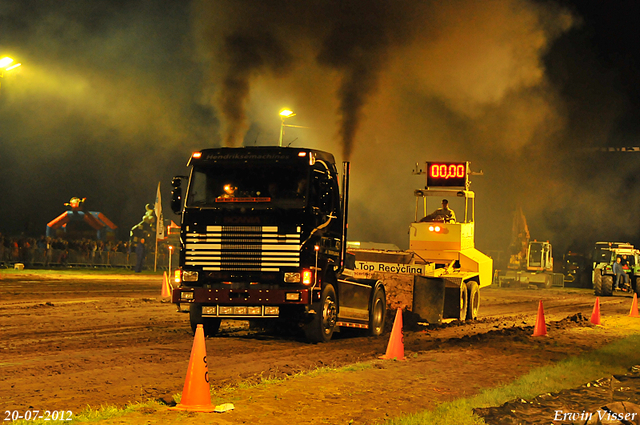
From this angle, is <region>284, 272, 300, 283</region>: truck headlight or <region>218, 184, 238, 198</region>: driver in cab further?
<region>218, 184, 238, 198</region>: driver in cab

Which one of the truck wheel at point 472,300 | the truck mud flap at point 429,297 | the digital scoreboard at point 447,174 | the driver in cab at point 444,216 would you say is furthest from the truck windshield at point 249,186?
the digital scoreboard at point 447,174

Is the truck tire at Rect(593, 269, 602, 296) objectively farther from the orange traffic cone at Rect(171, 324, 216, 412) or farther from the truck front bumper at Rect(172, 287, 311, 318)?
the orange traffic cone at Rect(171, 324, 216, 412)

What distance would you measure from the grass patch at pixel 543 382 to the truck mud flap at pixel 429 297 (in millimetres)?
4404

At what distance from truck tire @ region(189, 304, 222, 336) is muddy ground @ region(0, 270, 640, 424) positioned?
36 centimetres

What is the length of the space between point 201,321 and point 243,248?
1.80 m

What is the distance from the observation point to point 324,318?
13.2 metres

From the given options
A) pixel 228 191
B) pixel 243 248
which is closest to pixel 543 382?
pixel 243 248

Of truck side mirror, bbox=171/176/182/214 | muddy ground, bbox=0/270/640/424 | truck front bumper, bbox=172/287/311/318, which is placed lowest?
muddy ground, bbox=0/270/640/424

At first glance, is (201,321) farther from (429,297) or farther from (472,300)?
(472,300)

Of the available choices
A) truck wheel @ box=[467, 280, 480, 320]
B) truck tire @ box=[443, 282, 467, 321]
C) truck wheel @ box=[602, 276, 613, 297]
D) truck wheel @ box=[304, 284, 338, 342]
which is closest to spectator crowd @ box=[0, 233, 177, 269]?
truck wheel @ box=[602, 276, 613, 297]

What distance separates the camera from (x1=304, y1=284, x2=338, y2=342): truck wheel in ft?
42.3

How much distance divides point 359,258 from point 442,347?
5.39 meters

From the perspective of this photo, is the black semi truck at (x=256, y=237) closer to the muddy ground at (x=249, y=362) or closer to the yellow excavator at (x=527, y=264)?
the muddy ground at (x=249, y=362)

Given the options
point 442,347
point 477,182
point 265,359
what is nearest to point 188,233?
point 265,359
